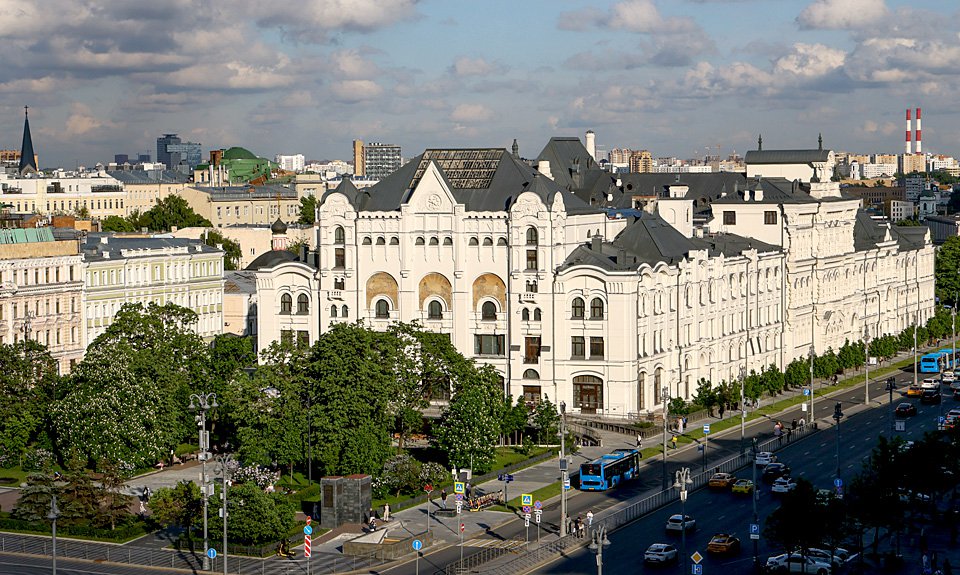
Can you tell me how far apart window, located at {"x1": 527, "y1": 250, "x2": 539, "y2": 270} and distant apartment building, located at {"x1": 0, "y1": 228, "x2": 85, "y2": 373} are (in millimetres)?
44261

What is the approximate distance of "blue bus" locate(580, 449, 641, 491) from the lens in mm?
128750

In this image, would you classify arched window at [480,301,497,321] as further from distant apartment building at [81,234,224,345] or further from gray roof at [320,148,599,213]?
distant apartment building at [81,234,224,345]

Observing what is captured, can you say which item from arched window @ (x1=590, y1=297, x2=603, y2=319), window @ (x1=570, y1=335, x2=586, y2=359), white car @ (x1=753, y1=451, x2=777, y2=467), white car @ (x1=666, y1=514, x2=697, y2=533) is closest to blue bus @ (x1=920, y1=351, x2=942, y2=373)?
arched window @ (x1=590, y1=297, x2=603, y2=319)

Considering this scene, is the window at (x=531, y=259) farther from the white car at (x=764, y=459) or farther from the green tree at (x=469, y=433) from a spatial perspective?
the white car at (x=764, y=459)

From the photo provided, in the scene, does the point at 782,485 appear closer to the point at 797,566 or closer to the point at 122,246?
A: the point at 797,566

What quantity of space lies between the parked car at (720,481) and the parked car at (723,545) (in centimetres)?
2134

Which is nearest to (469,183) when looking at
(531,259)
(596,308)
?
(531,259)

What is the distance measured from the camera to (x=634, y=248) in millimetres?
165750

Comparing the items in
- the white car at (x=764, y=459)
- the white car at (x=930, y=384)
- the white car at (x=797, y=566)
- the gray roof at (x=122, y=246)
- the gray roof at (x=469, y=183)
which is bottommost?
the white car at (x=797, y=566)

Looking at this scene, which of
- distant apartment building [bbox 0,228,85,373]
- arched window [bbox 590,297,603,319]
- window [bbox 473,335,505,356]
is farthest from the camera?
window [bbox 473,335,505,356]

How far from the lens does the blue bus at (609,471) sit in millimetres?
128750

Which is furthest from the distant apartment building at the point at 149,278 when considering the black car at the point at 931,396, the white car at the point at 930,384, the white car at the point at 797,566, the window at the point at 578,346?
the white car at the point at 797,566

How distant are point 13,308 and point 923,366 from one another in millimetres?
100268

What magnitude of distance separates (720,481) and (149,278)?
80.8 metres
